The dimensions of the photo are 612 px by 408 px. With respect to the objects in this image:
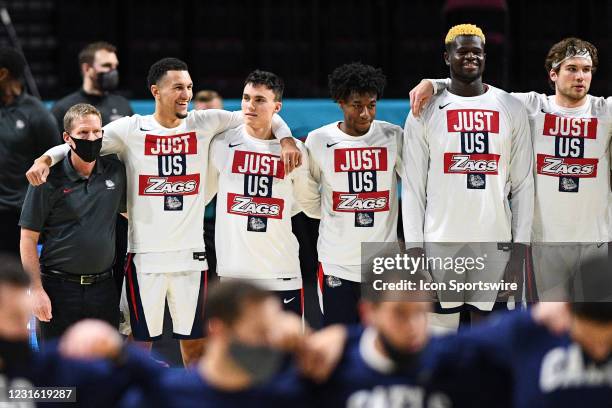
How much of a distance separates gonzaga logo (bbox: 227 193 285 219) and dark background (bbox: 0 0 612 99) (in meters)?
5.76

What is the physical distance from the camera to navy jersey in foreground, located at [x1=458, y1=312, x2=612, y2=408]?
346cm

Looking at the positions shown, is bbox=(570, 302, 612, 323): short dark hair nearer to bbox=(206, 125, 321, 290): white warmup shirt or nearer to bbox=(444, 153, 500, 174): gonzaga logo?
bbox=(444, 153, 500, 174): gonzaga logo

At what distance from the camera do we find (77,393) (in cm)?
358

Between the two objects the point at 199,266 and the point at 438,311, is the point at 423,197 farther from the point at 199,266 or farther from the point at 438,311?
the point at 199,266

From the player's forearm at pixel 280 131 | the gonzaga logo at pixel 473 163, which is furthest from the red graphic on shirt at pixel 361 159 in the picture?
the gonzaga logo at pixel 473 163

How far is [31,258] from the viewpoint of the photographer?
568 cm

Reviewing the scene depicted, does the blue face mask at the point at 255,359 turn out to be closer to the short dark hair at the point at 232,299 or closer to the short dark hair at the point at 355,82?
the short dark hair at the point at 232,299

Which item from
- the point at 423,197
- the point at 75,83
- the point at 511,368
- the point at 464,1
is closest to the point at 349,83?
the point at 423,197

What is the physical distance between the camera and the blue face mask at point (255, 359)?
3256 millimetres

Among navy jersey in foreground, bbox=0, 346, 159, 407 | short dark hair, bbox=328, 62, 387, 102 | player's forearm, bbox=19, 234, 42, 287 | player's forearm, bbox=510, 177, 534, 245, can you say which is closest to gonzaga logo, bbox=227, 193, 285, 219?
short dark hair, bbox=328, 62, 387, 102

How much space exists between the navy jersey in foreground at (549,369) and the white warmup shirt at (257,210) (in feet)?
8.35

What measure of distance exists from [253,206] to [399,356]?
257 centimetres

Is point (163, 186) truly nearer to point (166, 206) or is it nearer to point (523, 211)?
point (166, 206)

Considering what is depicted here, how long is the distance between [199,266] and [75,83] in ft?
20.5
